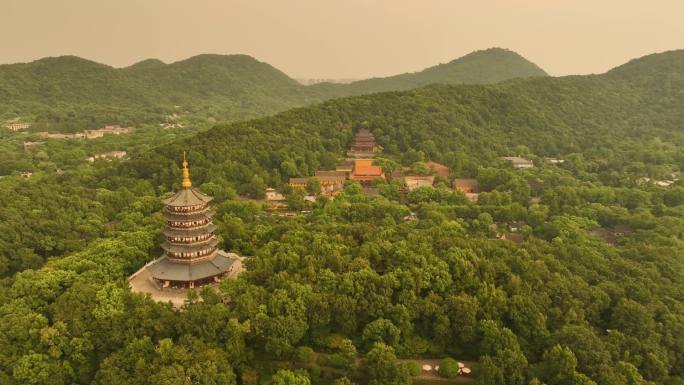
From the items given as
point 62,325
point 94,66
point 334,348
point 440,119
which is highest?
point 94,66

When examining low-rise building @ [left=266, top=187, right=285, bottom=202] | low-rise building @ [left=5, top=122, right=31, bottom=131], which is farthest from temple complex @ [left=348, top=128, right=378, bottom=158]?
low-rise building @ [left=5, top=122, right=31, bottom=131]

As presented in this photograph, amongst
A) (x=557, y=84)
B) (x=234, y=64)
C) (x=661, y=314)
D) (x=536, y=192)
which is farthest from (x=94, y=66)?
(x=661, y=314)

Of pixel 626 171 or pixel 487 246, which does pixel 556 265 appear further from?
pixel 626 171

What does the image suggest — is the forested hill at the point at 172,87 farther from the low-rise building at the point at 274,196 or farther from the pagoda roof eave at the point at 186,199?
the pagoda roof eave at the point at 186,199

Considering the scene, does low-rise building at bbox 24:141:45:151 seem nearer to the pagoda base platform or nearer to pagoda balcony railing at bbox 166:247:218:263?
the pagoda base platform

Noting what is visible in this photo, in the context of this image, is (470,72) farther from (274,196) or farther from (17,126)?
(274,196)
